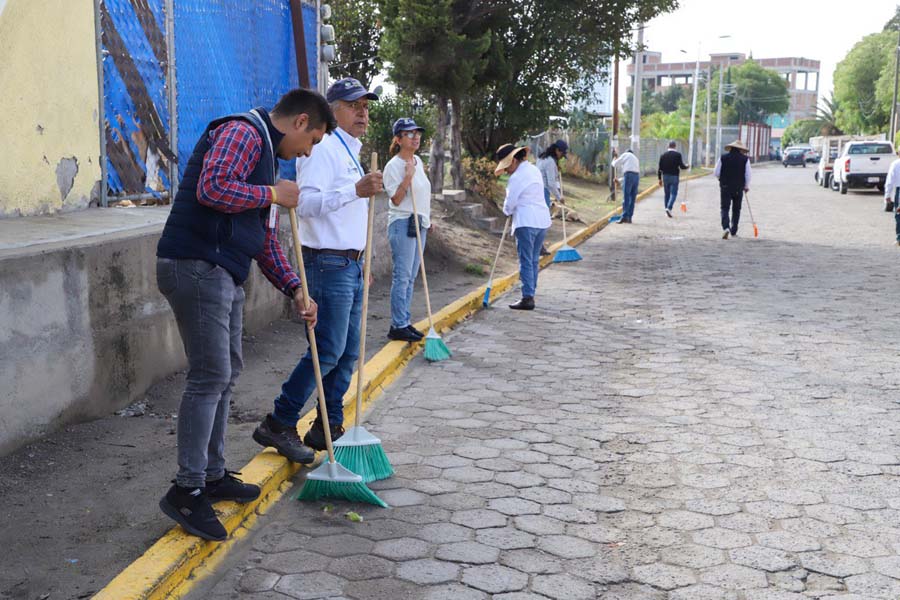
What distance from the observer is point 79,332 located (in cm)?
517

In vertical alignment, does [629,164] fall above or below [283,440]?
above

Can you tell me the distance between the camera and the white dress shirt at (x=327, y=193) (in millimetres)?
4891

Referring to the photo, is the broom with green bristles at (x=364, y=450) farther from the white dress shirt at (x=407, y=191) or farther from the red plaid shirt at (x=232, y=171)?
the white dress shirt at (x=407, y=191)

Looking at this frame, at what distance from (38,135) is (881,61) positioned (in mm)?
83074

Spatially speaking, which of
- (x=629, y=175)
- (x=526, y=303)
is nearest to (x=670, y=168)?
(x=629, y=175)

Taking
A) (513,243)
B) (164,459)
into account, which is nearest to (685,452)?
(164,459)

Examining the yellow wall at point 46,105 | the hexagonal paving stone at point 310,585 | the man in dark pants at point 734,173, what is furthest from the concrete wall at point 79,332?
the man in dark pants at point 734,173

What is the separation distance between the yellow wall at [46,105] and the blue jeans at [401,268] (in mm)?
2395

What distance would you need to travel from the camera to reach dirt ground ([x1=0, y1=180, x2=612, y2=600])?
3605mm

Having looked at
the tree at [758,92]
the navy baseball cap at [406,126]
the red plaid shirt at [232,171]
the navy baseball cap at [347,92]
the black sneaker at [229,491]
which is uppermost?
the tree at [758,92]

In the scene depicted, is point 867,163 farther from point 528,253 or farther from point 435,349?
point 435,349

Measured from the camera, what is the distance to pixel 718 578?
3.75 metres

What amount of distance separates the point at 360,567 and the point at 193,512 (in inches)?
28.4

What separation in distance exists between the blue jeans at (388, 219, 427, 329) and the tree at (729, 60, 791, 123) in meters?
107
